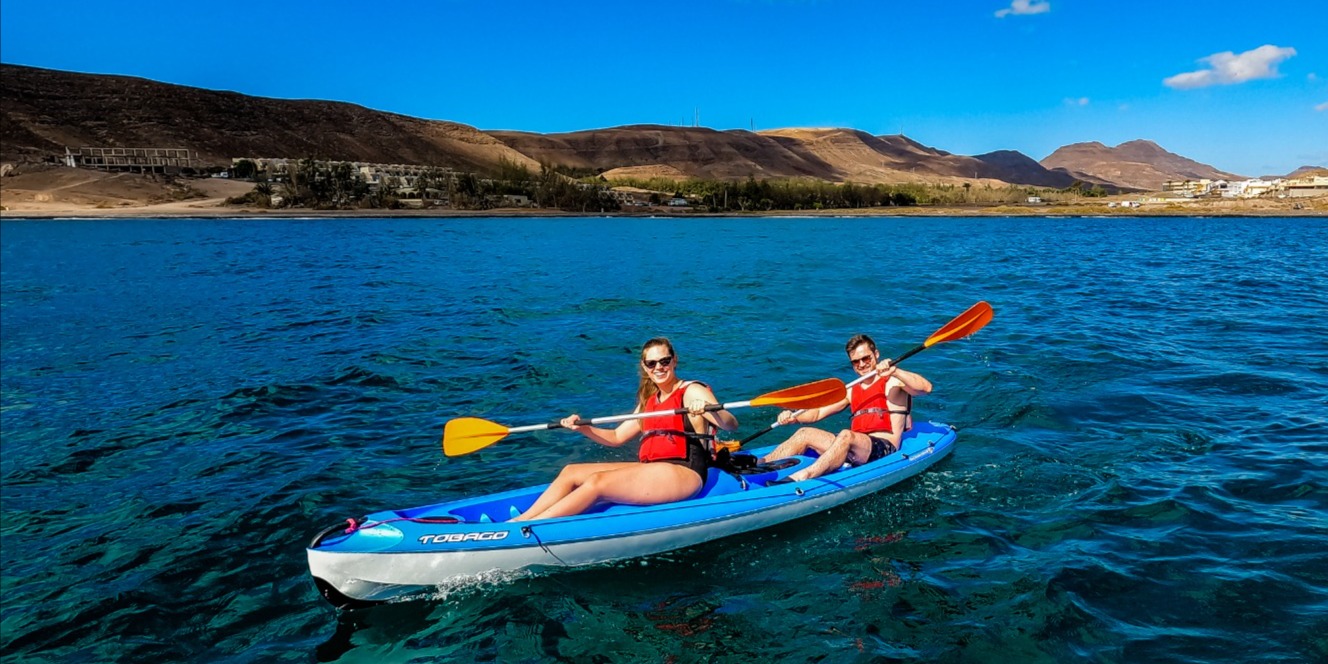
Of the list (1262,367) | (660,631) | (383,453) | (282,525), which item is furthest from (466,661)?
(1262,367)

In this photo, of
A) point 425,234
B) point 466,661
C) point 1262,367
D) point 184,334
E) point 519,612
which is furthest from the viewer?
point 425,234

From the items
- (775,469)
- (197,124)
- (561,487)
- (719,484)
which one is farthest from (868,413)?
(197,124)

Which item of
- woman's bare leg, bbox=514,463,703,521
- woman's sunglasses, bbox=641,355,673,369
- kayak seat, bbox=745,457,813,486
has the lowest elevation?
kayak seat, bbox=745,457,813,486

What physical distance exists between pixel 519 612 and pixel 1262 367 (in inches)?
504

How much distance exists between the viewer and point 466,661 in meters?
5.11

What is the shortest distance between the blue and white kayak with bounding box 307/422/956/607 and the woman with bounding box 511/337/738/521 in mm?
126

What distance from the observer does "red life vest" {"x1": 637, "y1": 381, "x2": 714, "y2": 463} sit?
648cm

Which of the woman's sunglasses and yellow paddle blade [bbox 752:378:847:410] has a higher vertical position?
the woman's sunglasses

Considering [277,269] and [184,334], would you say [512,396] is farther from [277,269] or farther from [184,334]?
[277,269]

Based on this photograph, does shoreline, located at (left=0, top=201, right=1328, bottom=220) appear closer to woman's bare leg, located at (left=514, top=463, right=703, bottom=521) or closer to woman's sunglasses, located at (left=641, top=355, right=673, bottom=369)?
woman's sunglasses, located at (left=641, top=355, right=673, bottom=369)

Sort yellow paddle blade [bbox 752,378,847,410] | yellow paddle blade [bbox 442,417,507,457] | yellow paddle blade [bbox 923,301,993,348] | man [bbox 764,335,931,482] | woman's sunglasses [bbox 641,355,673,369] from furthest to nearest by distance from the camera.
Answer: yellow paddle blade [bbox 923,301,993,348], man [bbox 764,335,931,482], yellow paddle blade [bbox 752,378,847,410], yellow paddle blade [bbox 442,417,507,457], woman's sunglasses [bbox 641,355,673,369]

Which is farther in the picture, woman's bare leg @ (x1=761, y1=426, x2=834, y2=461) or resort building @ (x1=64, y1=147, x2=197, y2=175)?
resort building @ (x1=64, y1=147, x2=197, y2=175)

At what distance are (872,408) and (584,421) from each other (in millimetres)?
3049

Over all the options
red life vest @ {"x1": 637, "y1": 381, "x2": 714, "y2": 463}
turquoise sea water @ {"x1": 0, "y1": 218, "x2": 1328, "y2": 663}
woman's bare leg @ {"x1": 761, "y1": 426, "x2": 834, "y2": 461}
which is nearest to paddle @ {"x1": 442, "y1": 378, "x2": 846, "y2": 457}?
red life vest @ {"x1": 637, "y1": 381, "x2": 714, "y2": 463}
